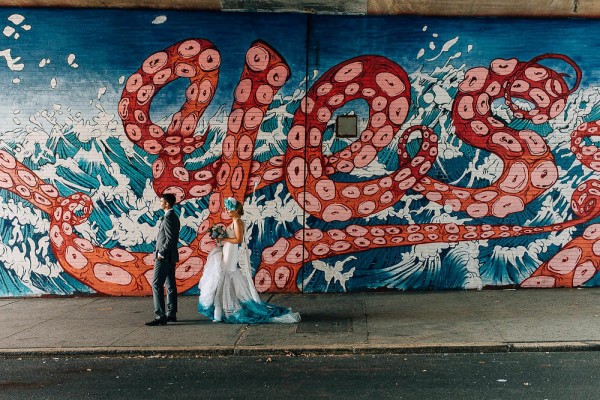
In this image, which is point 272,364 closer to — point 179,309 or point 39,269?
point 179,309

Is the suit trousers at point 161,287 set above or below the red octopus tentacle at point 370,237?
below

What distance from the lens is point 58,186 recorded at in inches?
471

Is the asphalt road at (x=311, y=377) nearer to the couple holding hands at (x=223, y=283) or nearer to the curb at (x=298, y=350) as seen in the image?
the curb at (x=298, y=350)

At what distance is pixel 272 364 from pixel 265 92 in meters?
5.31

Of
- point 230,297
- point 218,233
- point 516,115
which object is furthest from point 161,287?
point 516,115

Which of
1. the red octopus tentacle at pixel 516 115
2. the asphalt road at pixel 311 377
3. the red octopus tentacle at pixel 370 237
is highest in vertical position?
the red octopus tentacle at pixel 516 115

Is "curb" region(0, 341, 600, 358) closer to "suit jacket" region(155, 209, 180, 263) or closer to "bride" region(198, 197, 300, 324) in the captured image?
"bride" region(198, 197, 300, 324)

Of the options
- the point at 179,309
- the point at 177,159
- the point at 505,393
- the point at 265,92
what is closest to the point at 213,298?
the point at 179,309

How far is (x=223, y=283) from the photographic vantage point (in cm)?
981

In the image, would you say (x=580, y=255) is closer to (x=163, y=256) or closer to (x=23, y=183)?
(x=163, y=256)

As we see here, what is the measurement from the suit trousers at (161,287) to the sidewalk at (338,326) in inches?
9.8

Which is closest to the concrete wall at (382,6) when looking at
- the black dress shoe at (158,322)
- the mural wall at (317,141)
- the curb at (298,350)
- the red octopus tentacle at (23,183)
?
the mural wall at (317,141)

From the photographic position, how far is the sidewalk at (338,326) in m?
8.30

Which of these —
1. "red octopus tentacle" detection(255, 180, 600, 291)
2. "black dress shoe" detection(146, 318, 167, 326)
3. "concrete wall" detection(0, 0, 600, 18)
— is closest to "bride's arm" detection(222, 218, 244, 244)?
"black dress shoe" detection(146, 318, 167, 326)
